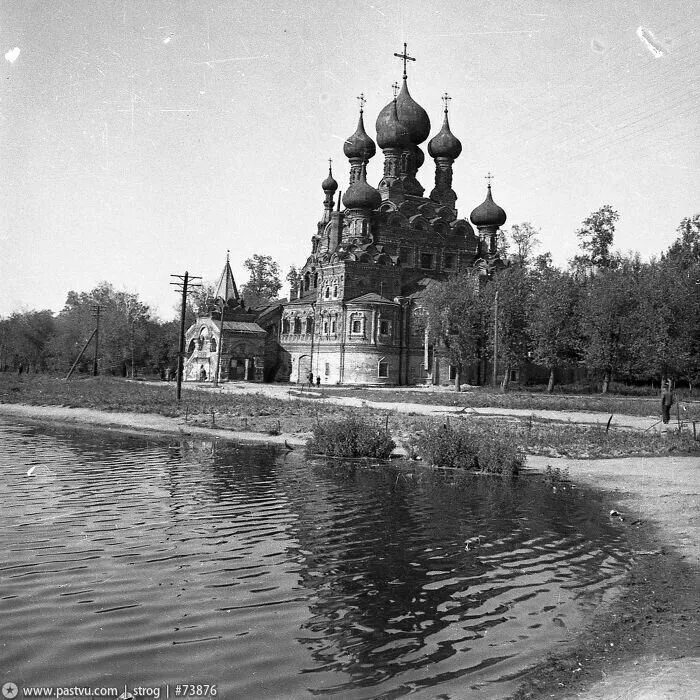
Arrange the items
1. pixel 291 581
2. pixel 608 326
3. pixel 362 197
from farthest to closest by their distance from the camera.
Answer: pixel 362 197
pixel 608 326
pixel 291 581

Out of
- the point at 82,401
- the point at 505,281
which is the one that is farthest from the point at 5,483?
the point at 505,281

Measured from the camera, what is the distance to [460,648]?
7.69m

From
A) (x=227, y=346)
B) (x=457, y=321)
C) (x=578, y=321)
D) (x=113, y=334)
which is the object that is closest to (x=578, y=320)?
(x=578, y=321)

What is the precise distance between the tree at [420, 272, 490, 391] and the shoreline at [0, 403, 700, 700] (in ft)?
104

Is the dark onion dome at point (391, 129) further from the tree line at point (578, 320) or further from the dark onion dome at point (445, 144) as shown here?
the tree line at point (578, 320)

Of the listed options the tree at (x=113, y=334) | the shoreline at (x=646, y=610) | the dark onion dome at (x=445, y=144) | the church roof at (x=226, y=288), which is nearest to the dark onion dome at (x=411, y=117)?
the dark onion dome at (x=445, y=144)

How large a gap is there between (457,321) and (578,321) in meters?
9.52

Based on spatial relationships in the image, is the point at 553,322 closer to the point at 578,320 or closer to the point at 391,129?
the point at 578,320

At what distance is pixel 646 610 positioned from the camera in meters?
8.86

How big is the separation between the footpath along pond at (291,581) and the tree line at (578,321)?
36.1m

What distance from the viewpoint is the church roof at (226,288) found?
218 feet

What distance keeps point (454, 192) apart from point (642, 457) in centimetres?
4920

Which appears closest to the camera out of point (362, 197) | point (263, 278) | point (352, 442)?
point (352, 442)

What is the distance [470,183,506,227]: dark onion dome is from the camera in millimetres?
66625
